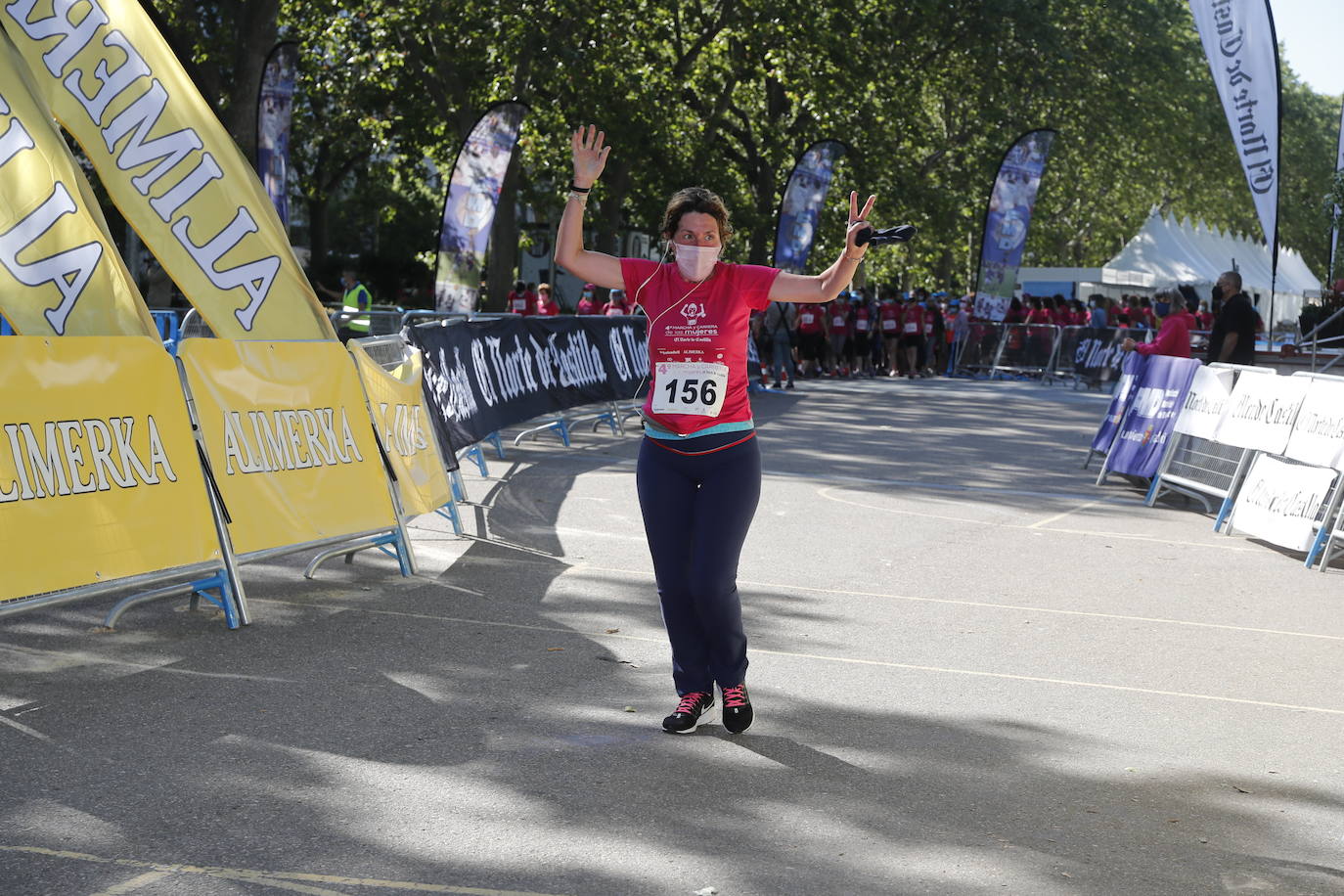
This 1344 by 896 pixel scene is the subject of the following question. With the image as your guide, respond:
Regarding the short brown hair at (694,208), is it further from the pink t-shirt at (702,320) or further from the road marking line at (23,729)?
the road marking line at (23,729)

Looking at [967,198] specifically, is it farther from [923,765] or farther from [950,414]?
[923,765]

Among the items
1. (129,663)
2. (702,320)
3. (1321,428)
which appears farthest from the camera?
(1321,428)

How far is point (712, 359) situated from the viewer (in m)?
5.50

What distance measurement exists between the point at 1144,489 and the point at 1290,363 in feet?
32.6

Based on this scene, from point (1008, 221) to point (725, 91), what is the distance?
787 centimetres

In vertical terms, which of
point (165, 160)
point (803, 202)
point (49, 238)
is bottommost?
point (49, 238)

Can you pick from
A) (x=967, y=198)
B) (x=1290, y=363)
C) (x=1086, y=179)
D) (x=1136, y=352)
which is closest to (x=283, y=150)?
(x=1136, y=352)

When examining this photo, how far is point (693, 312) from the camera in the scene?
5.56m

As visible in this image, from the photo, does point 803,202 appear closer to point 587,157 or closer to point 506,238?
point 506,238

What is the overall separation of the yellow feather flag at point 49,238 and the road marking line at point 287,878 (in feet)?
11.9

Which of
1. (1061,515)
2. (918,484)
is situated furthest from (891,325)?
(1061,515)

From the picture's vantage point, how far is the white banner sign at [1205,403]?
12.6 meters

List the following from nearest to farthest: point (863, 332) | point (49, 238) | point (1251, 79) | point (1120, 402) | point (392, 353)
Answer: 1. point (49, 238)
2. point (392, 353)
3. point (1120, 402)
4. point (1251, 79)
5. point (863, 332)

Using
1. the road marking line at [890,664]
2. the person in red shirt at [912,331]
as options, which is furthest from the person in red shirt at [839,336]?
the road marking line at [890,664]
